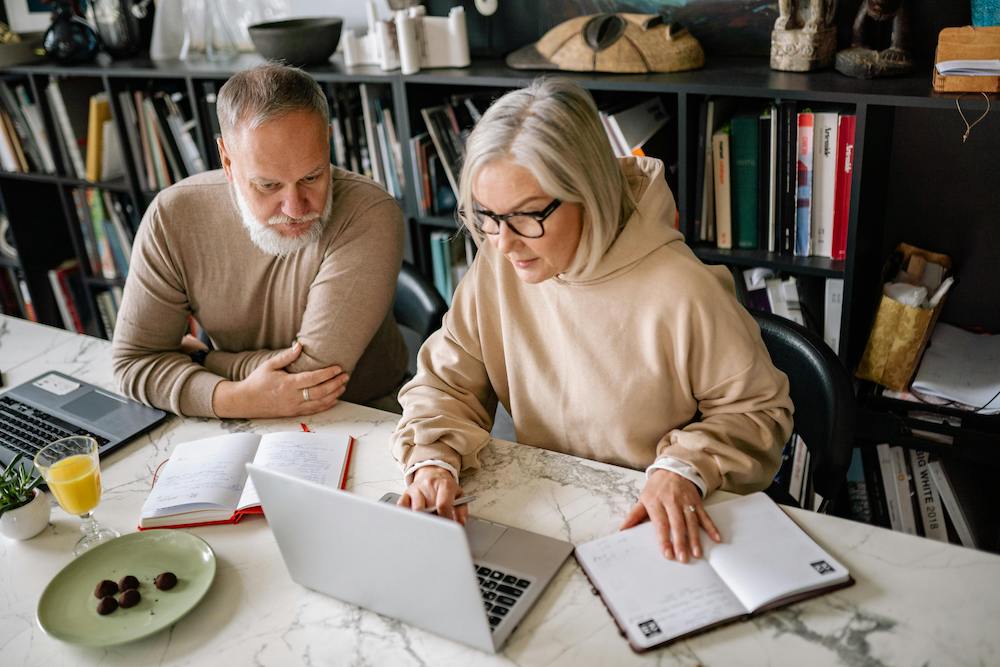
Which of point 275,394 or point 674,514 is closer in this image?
point 674,514

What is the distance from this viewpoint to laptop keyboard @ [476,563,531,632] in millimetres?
1099

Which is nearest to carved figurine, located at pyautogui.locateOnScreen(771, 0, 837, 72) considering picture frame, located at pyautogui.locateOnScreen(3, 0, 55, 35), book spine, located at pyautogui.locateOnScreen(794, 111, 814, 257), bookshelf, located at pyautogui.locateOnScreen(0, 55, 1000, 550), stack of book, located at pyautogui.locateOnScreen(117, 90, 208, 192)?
bookshelf, located at pyautogui.locateOnScreen(0, 55, 1000, 550)

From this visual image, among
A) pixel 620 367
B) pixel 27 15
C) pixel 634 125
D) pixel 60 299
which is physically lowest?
pixel 60 299

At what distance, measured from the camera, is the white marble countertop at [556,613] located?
1017 mm

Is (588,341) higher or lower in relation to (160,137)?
lower

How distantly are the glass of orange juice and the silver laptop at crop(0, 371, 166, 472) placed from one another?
0.70ft

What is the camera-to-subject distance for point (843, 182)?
197 centimetres

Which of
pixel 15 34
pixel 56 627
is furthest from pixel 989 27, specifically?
pixel 15 34

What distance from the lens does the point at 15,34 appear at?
3352 mm

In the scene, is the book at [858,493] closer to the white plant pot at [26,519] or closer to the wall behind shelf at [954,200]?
the wall behind shelf at [954,200]

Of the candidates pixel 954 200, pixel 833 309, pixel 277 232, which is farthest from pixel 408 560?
pixel 954 200

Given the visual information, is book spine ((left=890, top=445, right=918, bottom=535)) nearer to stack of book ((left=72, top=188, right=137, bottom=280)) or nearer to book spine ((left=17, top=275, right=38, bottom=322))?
stack of book ((left=72, top=188, right=137, bottom=280))

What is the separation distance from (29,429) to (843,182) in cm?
180

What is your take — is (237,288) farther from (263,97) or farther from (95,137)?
(95,137)
